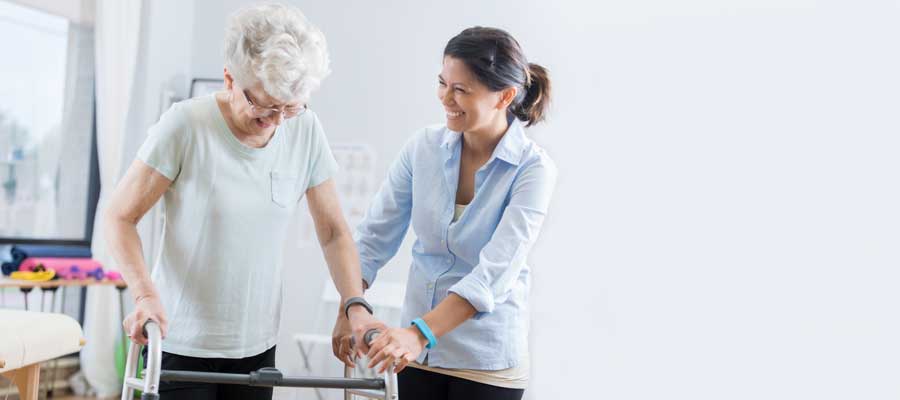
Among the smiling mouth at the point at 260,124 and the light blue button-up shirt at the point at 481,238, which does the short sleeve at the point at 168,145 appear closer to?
the smiling mouth at the point at 260,124

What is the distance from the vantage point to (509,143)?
1.87 m

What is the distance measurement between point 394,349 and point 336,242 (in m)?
0.33

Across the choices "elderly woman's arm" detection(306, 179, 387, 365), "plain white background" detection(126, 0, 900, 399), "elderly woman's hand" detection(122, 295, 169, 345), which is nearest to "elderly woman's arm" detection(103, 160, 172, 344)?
"elderly woman's hand" detection(122, 295, 169, 345)

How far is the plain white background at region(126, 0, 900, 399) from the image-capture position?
3541 mm

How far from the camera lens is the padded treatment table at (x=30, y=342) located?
2.64m

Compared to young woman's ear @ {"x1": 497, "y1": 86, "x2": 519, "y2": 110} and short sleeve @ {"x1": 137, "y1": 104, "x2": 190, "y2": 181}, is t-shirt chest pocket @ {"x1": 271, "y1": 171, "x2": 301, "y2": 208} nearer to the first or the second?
short sleeve @ {"x1": 137, "y1": 104, "x2": 190, "y2": 181}

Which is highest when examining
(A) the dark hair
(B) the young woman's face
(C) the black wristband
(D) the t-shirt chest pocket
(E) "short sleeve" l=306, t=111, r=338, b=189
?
(A) the dark hair

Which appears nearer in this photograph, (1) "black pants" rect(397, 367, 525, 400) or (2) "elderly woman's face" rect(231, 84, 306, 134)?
(2) "elderly woman's face" rect(231, 84, 306, 134)

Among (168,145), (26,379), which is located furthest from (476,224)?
(26,379)

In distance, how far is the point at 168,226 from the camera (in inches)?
65.6

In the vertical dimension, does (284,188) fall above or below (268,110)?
below

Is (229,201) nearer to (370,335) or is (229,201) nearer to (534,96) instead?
(370,335)

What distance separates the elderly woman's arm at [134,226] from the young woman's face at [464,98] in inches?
23.1

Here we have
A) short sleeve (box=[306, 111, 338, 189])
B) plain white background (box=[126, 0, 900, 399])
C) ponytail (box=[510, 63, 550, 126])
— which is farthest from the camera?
plain white background (box=[126, 0, 900, 399])
